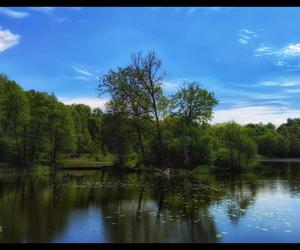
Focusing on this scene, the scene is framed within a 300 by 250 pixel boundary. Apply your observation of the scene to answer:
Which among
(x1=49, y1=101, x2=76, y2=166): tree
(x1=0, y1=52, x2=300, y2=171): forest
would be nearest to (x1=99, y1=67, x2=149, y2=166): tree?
(x1=0, y1=52, x2=300, y2=171): forest

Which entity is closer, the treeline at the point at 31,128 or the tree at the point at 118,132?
the tree at the point at 118,132

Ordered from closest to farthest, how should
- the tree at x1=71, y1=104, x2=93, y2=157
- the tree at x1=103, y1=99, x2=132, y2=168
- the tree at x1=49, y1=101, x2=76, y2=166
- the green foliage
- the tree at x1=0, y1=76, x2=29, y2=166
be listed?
1. the green foliage
2. the tree at x1=103, y1=99, x2=132, y2=168
3. the tree at x1=0, y1=76, x2=29, y2=166
4. the tree at x1=49, y1=101, x2=76, y2=166
5. the tree at x1=71, y1=104, x2=93, y2=157

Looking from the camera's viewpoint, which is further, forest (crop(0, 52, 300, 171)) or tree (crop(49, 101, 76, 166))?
tree (crop(49, 101, 76, 166))

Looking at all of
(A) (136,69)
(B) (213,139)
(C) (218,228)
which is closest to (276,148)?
(B) (213,139)

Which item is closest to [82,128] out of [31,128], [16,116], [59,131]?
[59,131]

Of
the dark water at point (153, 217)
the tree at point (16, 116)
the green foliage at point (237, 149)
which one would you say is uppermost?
the tree at point (16, 116)

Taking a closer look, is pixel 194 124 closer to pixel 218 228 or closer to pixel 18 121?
pixel 18 121

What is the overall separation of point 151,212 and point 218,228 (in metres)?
4.73

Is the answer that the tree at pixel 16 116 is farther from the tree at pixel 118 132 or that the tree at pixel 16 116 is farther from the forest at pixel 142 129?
the tree at pixel 118 132

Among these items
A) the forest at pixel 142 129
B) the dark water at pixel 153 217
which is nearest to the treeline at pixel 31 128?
the forest at pixel 142 129

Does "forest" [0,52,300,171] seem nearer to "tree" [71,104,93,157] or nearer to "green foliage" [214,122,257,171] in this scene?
"green foliage" [214,122,257,171]

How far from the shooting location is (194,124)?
55.9 metres

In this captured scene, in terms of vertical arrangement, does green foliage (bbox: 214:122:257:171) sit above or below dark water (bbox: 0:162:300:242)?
above

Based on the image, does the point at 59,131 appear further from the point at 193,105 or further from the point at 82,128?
the point at 82,128
